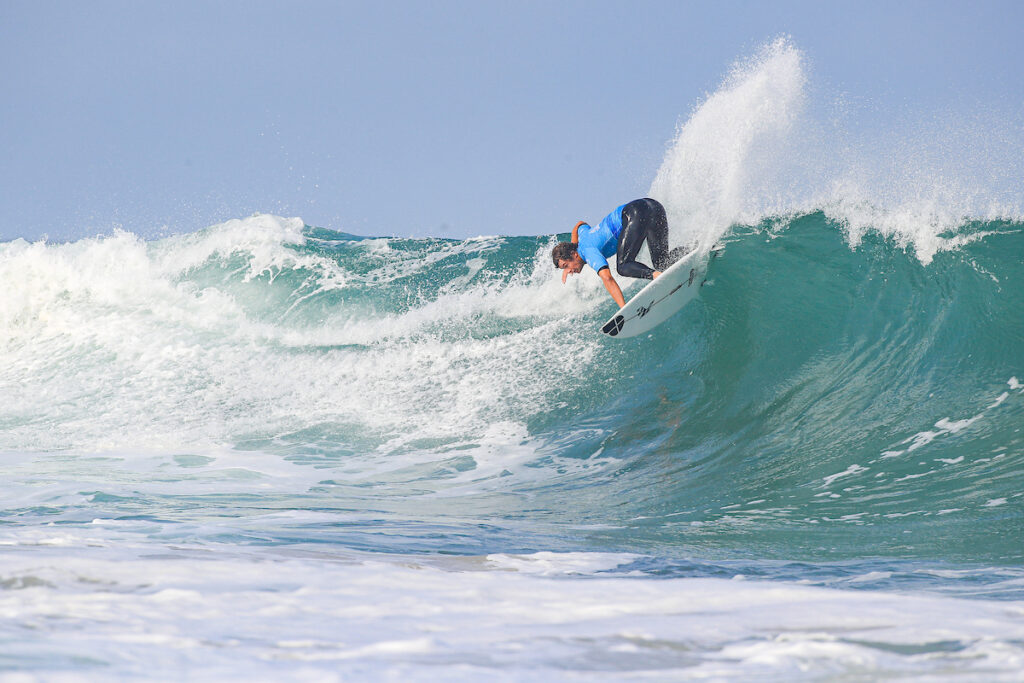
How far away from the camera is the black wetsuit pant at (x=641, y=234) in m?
7.09

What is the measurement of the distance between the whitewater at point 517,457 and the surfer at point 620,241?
35.7 inches

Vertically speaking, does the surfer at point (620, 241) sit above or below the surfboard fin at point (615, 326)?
above

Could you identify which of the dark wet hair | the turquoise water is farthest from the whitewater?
the dark wet hair

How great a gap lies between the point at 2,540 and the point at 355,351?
6.62 meters

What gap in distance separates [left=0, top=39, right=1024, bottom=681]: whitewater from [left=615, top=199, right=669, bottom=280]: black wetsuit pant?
2.69 feet

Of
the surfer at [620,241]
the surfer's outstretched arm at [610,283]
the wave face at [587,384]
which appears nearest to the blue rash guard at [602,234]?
the surfer at [620,241]

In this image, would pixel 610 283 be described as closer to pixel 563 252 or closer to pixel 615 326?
pixel 615 326

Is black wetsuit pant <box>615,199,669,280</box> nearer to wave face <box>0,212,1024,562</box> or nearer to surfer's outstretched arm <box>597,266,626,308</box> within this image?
surfer's outstretched arm <box>597,266,626,308</box>

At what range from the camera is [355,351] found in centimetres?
968

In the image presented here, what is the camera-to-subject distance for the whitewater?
1957 millimetres

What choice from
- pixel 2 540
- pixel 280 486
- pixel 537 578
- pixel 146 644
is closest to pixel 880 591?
pixel 537 578

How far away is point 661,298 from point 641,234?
1.93 feet

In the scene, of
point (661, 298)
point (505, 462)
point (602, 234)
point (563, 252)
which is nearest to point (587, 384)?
point (661, 298)

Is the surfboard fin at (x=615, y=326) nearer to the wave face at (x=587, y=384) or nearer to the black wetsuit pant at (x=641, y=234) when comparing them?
the black wetsuit pant at (x=641, y=234)
